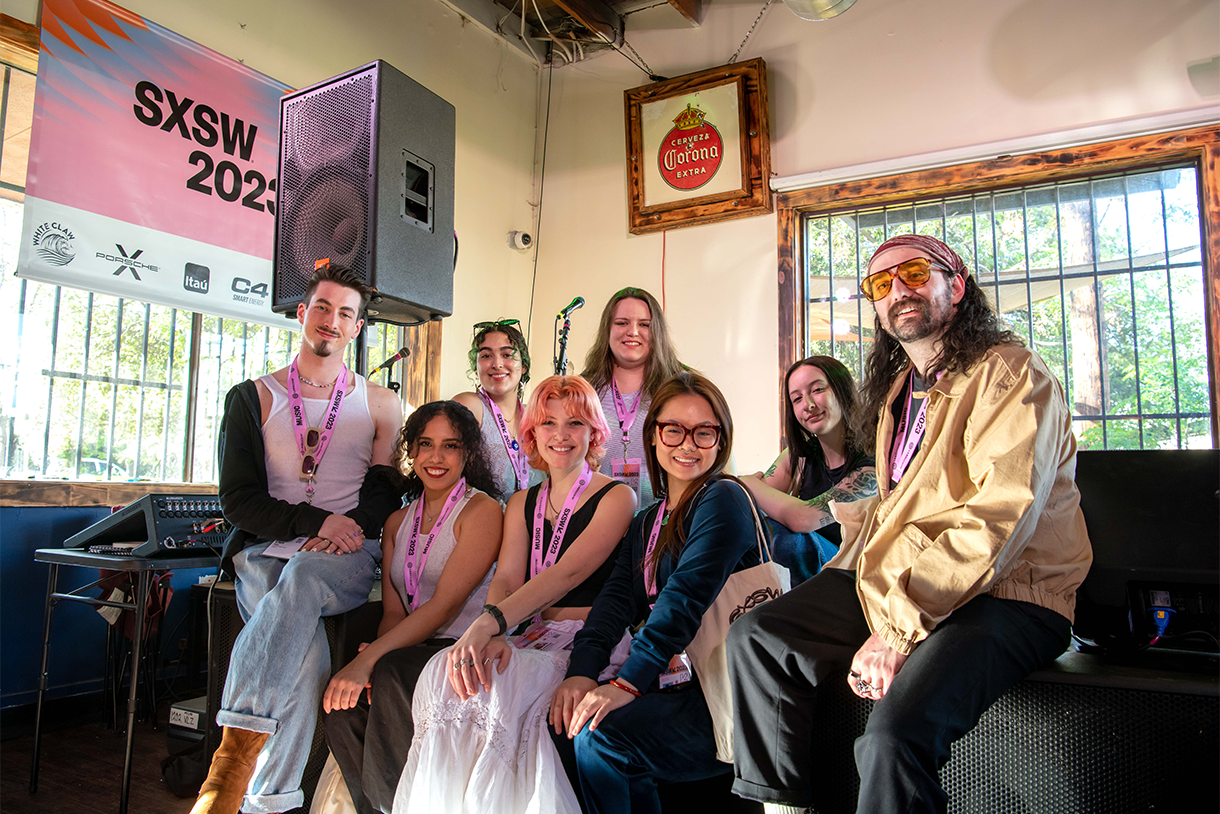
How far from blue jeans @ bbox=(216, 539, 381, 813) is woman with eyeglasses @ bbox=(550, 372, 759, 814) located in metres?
0.72

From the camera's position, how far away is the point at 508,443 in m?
2.80

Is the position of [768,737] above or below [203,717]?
above

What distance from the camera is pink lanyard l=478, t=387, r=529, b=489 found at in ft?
9.16

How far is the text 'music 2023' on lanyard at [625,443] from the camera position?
253cm

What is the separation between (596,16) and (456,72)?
91 cm

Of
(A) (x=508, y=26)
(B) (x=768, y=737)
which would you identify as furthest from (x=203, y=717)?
(A) (x=508, y=26)

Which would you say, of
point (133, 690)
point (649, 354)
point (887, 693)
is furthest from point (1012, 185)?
point (133, 690)

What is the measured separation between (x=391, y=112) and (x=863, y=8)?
305 cm

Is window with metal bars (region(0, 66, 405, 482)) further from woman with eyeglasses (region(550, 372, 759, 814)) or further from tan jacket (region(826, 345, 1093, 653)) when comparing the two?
tan jacket (region(826, 345, 1093, 653))

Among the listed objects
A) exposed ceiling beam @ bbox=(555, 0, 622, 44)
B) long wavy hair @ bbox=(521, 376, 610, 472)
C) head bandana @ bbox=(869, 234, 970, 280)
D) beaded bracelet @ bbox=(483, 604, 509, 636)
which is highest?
exposed ceiling beam @ bbox=(555, 0, 622, 44)

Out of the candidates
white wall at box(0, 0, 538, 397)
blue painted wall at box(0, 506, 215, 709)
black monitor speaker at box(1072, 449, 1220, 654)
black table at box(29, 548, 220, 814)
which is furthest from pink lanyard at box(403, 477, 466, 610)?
white wall at box(0, 0, 538, 397)

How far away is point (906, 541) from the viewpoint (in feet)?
4.81

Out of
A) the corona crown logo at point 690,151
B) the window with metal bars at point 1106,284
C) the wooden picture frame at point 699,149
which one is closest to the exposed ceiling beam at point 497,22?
the wooden picture frame at point 699,149

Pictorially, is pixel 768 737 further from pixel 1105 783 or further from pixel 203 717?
pixel 203 717
